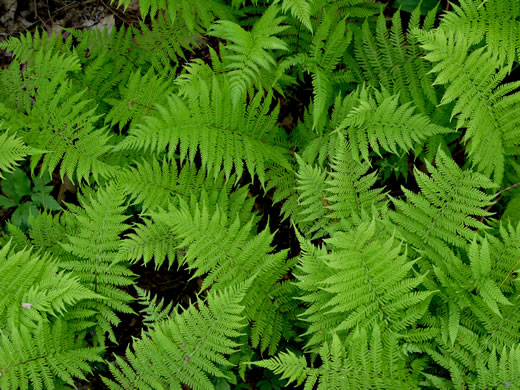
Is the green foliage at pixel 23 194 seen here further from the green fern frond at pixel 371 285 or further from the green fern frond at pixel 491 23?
the green fern frond at pixel 491 23

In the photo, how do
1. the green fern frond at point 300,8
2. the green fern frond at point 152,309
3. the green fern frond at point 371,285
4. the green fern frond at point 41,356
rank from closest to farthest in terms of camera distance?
the green fern frond at point 371,285 < the green fern frond at point 41,356 < the green fern frond at point 300,8 < the green fern frond at point 152,309

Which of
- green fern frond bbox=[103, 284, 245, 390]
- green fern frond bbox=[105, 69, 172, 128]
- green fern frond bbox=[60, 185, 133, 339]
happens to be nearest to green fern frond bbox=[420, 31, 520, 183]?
green fern frond bbox=[103, 284, 245, 390]

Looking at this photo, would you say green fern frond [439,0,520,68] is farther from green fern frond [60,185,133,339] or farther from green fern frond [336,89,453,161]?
green fern frond [60,185,133,339]

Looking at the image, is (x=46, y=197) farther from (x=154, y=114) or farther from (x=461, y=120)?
(x=461, y=120)

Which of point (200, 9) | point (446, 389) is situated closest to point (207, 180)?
point (200, 9)

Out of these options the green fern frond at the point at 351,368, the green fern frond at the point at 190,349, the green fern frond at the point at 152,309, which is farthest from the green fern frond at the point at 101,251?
the green fern frond at the point at 351,368

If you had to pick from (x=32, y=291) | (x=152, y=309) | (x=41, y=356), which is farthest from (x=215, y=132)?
(x=41, y=356)

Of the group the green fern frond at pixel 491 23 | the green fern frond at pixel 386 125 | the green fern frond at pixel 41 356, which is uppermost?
the green fern frond at pixel 491 23
